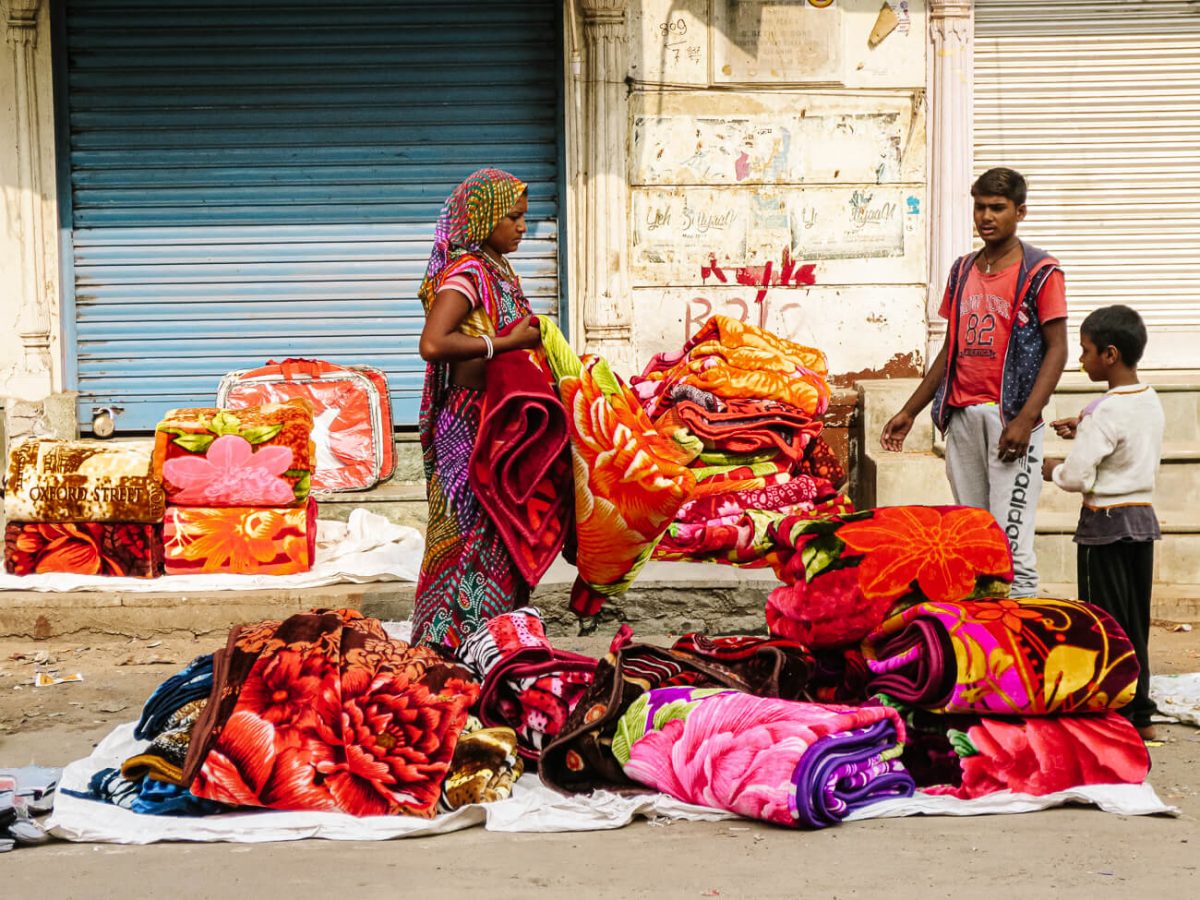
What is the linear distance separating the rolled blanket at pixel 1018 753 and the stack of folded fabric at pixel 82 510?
13.1 feet

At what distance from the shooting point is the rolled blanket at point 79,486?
6.85 meters

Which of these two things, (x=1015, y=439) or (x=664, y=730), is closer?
(x=664, y=730)

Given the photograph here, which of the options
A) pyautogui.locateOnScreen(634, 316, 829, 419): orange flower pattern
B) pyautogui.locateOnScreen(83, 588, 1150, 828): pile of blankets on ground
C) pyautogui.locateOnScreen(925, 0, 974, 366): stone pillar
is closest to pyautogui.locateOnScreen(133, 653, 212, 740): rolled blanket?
pyautogui.locateOnScreen(83, 588, 1150, 828): pile of blankets on ground

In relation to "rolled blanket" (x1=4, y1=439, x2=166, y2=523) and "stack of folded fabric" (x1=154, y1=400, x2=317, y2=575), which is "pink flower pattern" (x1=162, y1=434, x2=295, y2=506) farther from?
"rolled blanket" (x1=4, y1=439, x2=166, y2=523)

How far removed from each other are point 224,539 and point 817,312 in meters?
3.75

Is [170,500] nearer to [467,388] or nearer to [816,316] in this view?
[467,388]

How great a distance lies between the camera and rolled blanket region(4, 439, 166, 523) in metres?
6.85

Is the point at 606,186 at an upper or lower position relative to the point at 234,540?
upper

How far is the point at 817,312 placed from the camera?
881 centimetres

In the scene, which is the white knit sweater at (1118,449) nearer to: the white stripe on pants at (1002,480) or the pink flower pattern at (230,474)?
the white stripe on pants at (1002,480)

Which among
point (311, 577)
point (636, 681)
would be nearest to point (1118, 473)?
point (636, 681)

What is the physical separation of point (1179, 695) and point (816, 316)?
386cm

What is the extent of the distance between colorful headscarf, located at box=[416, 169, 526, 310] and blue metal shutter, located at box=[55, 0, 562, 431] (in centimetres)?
411

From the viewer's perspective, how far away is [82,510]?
271 inches
